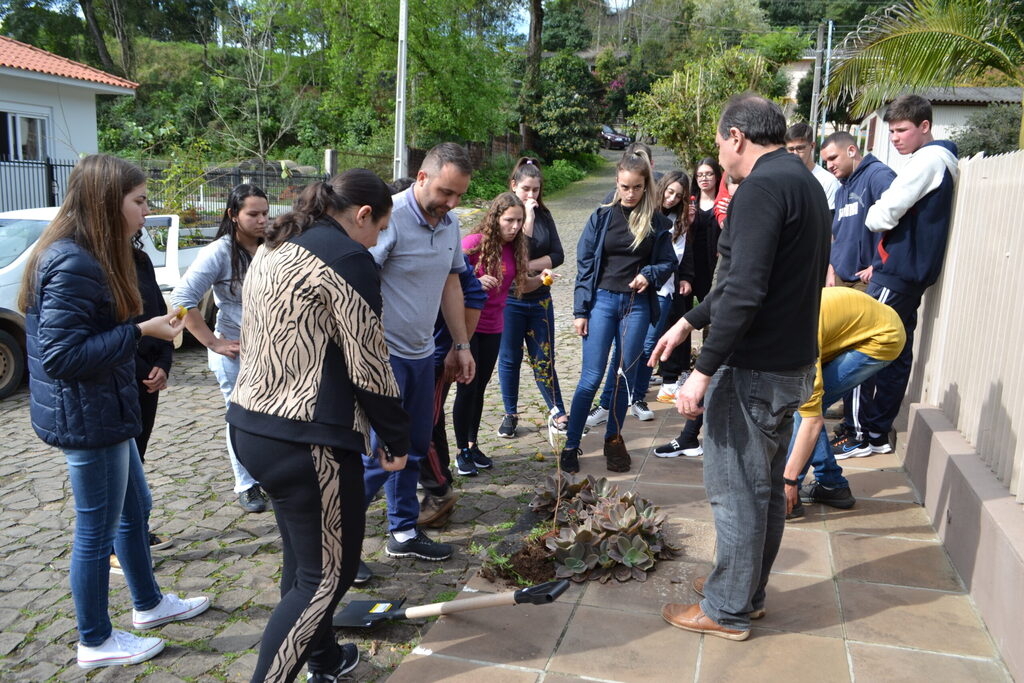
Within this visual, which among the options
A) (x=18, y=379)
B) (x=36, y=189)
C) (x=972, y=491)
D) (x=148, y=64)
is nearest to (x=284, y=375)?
(x=972, y=491)

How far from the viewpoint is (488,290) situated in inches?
217

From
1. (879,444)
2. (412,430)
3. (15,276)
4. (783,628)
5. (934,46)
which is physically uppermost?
(934,46)

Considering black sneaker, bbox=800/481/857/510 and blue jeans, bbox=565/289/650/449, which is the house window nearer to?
blue jeans, bbox=565/289/650/449

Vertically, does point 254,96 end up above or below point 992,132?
above

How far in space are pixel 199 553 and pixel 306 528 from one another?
2.01 m

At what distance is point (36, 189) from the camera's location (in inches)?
687

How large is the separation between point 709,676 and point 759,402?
41.2 inches

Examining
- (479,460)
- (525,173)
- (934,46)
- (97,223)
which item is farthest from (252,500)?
(934,46)

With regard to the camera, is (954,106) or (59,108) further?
(954,106)

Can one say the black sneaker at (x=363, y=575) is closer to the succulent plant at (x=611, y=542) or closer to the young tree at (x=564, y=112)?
the succulent plant at (x=611, y=542)

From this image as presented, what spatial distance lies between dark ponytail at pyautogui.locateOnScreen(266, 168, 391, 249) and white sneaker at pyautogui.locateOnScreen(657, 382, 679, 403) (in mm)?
4819

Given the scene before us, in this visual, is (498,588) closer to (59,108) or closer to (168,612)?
(168,612)

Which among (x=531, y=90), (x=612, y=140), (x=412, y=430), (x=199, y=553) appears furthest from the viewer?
(x=612, y=140)

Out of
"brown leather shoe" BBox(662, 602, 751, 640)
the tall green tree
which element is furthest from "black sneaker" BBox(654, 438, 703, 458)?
the tall green tree
